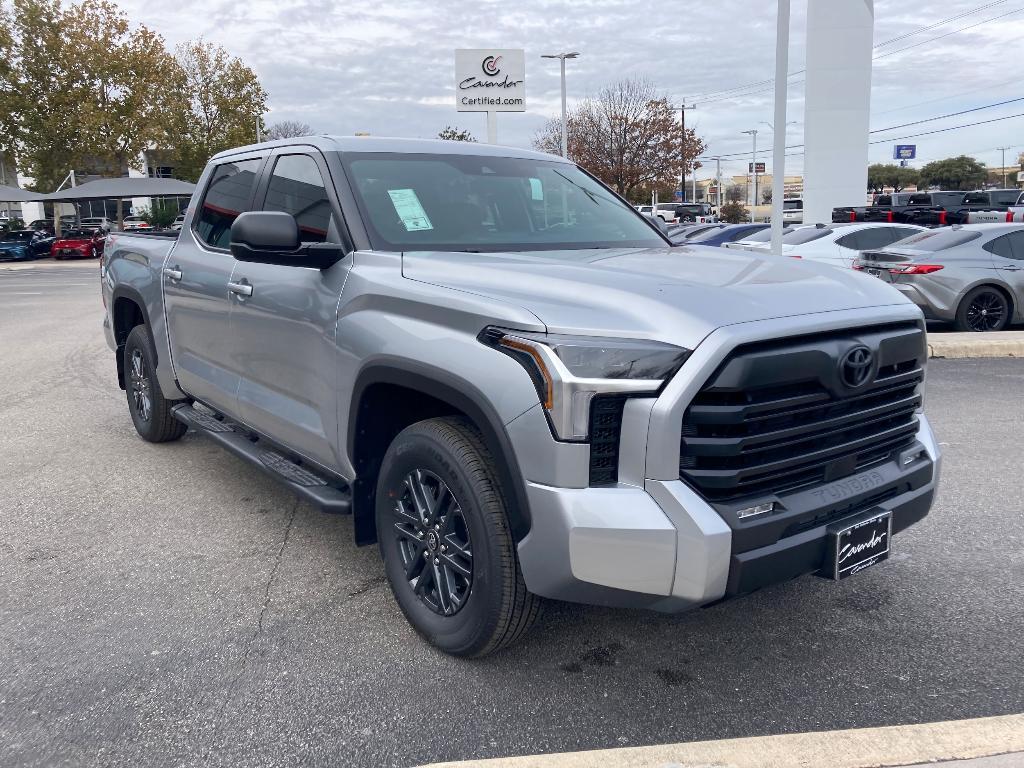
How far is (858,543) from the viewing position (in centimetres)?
286

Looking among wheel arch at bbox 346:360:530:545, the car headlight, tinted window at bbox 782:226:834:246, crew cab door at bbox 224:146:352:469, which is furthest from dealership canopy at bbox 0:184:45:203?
the car headlight

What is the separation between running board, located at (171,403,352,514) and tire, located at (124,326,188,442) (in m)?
0.57

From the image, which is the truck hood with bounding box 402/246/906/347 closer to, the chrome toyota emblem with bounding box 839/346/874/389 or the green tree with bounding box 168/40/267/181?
the chrome toyota emblem with bounding box 839/346/874/389

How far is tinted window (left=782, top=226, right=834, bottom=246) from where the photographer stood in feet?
48.8

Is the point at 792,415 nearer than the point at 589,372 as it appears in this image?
No

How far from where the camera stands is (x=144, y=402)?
6.28m

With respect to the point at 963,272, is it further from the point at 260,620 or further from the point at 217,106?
the point at 217,106

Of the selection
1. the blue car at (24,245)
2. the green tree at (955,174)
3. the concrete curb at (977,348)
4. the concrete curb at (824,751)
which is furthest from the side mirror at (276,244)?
the green tree at (955,174)

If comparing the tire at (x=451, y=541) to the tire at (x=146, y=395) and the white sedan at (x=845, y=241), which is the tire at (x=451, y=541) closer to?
the tire at (x=146, y=395)

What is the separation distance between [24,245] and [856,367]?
4186 cm

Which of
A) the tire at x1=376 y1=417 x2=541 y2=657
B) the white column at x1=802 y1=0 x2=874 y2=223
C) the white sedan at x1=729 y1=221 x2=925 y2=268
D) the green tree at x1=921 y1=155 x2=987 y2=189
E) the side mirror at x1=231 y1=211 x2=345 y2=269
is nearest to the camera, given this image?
the tire at x1=376 y1=417 x2=541 y2=657

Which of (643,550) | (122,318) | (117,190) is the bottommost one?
(643,550)

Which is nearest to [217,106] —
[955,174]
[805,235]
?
[805,235]

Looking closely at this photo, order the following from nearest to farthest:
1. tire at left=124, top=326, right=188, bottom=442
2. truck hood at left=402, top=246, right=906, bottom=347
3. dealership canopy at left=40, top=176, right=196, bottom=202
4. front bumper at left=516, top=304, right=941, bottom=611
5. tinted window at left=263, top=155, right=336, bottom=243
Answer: front bumper at left=516, top=304, right=941, bottom=611, truck hood at left=402, top=246, right=906, bottom=347, tinted window at left=263, top=155, right=336, bottom=243, tire at left=124, top=326, right=188, bottom=442, dealership canopy at left=40, top=176, right=196, bottom=202
